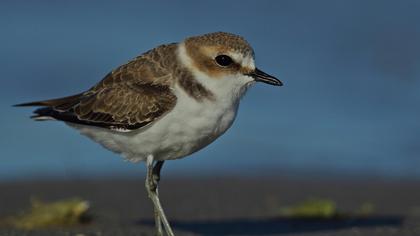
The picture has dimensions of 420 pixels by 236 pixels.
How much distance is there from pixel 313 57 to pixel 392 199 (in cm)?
531

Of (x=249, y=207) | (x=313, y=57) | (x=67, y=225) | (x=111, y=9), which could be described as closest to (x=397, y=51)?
(x=313, y=57)

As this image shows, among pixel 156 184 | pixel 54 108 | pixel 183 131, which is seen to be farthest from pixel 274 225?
pixel 54 108

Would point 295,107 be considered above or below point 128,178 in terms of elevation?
above

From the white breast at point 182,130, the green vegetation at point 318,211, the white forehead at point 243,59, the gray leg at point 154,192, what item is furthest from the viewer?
the green vegetation at point 318,211

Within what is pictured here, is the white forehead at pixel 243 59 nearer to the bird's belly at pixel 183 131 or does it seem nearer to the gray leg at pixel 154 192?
the bird's belly at pixel 183 131

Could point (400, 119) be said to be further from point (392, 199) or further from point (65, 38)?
point (65, 38)

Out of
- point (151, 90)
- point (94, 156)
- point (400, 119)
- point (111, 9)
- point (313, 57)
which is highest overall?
point (111, 9)

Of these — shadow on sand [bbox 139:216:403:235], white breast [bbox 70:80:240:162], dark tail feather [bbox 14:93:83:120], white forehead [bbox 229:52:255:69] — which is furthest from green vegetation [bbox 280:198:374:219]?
dark tail feather [bbox 14:93:83:120]

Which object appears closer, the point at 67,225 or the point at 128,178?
the point at 67,225

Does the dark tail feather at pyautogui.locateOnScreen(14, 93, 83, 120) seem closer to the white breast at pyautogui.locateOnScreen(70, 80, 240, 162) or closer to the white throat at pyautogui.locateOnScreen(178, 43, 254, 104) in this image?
the white breast at pyautogui.locateOnScreen(70, 80, 240, 162)

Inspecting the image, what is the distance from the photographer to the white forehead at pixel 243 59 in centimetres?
764

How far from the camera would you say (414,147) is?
1241 centimetres

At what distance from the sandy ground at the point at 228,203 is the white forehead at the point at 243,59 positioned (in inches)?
68.6

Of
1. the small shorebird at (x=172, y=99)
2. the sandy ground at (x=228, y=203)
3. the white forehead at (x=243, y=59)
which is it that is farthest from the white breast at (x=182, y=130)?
the sandy ground at (x=228, y=203)
